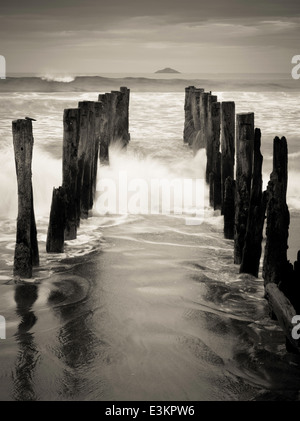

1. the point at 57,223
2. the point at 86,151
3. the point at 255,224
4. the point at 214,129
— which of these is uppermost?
the point at 214,129

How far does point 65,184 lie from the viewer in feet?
26.3

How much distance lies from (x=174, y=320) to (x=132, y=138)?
1246 centimetres

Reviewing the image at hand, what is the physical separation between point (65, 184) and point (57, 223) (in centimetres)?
81

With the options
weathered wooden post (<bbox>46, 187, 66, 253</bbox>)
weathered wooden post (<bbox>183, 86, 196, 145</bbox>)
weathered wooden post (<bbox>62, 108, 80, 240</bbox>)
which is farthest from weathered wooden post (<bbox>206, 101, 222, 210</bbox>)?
weathered wooden post (<bbox>183, 86, 196, 145</bbox>)

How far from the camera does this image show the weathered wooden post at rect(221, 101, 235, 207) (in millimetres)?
8594

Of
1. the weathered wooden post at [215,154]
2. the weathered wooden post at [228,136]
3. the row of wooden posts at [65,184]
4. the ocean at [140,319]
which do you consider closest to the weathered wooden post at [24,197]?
the row of wooden posts at [65,184]

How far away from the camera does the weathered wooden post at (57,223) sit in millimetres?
7328

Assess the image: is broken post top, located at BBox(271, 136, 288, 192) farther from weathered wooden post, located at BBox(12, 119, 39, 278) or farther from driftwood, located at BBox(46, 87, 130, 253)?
driftwood, located at BBox(46, 87, 130, 253)

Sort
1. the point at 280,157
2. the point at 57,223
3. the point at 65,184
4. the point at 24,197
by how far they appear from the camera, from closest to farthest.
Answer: the point at 280,157 < the point at 24,197 < the point at 57,223 < the point at 65,184

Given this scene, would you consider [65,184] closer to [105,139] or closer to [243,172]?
[243,172]

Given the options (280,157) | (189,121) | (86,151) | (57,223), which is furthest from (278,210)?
(189,121)

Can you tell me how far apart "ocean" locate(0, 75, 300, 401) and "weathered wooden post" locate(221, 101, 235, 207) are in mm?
848
